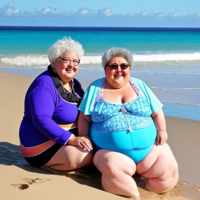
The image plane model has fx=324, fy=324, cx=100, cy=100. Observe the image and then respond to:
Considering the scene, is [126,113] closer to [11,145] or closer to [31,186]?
[31,186]

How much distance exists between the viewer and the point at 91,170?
11.9ft

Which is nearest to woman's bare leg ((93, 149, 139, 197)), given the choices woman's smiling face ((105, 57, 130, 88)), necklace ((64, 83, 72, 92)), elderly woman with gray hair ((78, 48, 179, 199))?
elderly woman with gray hair ((78, 48, 179, 199))

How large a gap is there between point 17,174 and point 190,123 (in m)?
3.23

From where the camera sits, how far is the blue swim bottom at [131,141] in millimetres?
3023

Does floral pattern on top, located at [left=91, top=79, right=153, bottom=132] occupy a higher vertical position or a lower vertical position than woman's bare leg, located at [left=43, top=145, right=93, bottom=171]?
higher

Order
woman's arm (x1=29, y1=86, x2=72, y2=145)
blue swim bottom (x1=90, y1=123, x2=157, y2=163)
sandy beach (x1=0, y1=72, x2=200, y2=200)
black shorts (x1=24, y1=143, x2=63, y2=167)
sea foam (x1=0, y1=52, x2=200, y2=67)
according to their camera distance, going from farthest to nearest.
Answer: sea foam (x1=0, y1=52, x2=200, y2=67) → black shorts (x1=24, y1=143, x2=63, y2=167) → woman's arm (x1=29, y1=86, x2=72, y2=145) → blue swim bottom (x1=90, y1=123, x2=157, y2=163) → sandy beach (x1=0, y1=72, x2=200, y2=200)

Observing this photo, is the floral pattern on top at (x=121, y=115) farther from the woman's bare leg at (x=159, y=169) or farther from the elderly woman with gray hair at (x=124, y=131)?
the woman's bare leg at (x=159, y=169)

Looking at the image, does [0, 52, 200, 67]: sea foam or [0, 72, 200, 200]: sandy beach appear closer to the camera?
[0, 72, 200, 200]: sandy beach

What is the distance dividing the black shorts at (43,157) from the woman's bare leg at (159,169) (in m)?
0.88

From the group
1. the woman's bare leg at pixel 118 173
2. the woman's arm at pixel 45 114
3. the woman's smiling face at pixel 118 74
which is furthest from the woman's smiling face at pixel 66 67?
the woman's bare leg at pixel 118 173

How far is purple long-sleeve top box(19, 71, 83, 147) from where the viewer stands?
10.4ft

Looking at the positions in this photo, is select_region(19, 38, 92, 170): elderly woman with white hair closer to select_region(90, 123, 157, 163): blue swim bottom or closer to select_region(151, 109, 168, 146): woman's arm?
select_region(90, 123, 157, 163): blue swim bottom

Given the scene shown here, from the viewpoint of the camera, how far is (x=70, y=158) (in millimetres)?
3303

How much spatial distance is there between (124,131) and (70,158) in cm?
67
